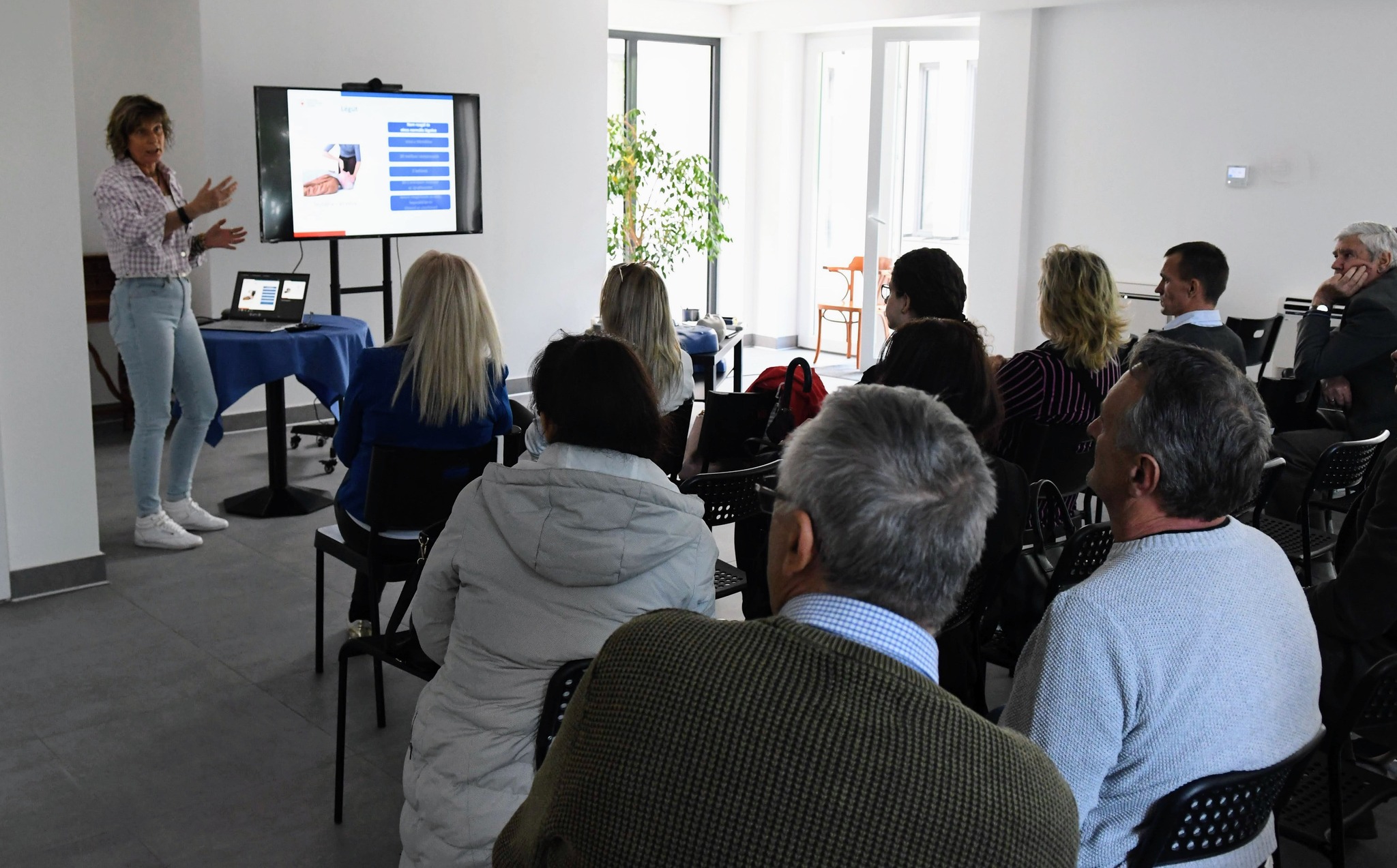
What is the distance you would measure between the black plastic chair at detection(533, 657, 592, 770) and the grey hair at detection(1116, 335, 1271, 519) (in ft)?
3.02

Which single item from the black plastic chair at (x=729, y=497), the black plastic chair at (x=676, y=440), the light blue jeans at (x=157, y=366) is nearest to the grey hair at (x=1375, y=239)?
the black plastic chair at (x=676, y=440)

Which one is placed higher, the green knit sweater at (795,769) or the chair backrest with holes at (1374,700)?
the green knit sweater at (795,769)

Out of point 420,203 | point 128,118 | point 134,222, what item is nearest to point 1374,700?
point 134,222

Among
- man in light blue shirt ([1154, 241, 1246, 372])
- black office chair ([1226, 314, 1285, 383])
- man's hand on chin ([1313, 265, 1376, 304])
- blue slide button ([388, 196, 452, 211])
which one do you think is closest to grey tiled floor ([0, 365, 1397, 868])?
man in light blue shirt ([1154, 241, 1246, 372])

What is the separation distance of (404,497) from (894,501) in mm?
2286

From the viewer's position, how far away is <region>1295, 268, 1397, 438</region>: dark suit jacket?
4422mm

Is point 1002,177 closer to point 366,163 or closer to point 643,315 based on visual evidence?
point 366,163

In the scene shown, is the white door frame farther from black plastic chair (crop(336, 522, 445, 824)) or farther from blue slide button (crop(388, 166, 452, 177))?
black plastic chair (crop(336, 522, 445, 824))

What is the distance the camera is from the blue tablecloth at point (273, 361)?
4.89 meters

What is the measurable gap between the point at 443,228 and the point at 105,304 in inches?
74.0

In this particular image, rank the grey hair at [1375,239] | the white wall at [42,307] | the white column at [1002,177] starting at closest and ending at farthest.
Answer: the white wall at [42,307] → the grey hair at [1375,239] → the white column at [1002,177]

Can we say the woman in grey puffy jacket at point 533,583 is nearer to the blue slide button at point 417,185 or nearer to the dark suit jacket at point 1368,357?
the dark suit jacket at point 1368,357

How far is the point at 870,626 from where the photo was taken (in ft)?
3.66

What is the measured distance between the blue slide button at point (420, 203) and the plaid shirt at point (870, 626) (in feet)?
20.0
